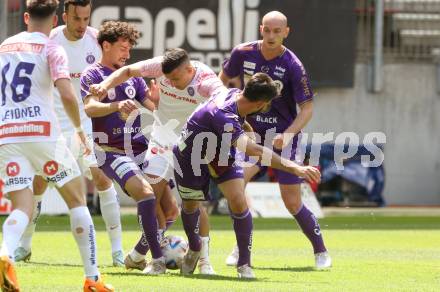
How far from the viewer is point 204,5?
887 inches

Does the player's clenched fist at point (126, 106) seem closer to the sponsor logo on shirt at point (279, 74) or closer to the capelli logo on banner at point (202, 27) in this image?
the sponsor logo on shirt at point (279, 74)

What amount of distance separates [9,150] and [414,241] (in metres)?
7.93

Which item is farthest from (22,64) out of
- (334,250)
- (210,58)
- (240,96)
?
(210,58)

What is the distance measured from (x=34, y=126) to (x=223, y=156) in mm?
2134

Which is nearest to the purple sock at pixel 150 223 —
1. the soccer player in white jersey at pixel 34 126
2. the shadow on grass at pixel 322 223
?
the soccer player in white jersey at pixel 34 126

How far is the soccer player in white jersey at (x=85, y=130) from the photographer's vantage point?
37.4 feet

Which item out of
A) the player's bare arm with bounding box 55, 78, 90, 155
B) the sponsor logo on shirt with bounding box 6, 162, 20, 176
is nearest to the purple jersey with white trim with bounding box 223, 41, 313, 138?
the player's bare arm with bounding box 55, 78, 90, 155

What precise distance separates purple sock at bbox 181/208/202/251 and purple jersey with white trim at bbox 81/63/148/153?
1019mm

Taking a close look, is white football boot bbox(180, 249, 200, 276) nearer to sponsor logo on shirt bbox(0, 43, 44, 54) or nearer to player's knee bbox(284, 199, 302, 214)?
player's knee bbox(284, 199, 302, 214)

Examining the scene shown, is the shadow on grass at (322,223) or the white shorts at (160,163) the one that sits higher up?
the white shorts at (160,163)

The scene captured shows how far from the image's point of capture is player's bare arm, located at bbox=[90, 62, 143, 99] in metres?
10.2

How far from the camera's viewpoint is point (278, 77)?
11.6m

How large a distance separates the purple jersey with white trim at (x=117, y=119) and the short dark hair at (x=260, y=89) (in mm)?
1774

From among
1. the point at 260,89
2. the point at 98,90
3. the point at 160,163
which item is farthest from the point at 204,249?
the point at 260,89
